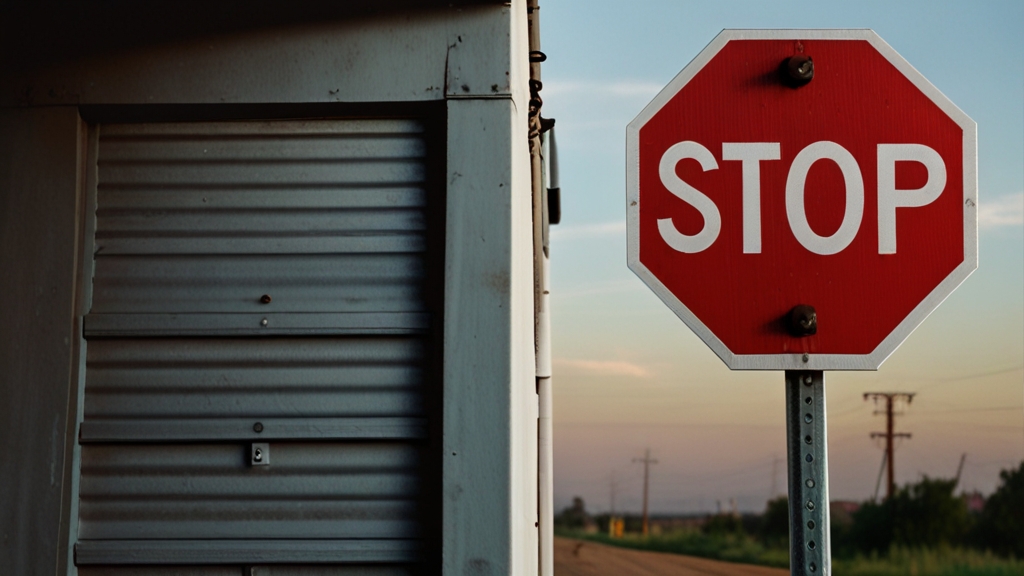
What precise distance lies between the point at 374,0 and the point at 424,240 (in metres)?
0.93

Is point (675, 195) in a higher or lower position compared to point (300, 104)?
lower

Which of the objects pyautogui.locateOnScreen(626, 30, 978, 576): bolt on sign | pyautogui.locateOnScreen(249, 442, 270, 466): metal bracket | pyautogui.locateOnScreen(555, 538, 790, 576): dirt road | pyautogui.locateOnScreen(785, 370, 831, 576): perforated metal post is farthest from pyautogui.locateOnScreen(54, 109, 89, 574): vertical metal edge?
pyautogui.locateOnScreen(555, 538, 790, 576): dirt road

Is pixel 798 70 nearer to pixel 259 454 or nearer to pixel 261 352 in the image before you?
pixel 261 352

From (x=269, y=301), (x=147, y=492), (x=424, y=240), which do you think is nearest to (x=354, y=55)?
(x=424, y=240)

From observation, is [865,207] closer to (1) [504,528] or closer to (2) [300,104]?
(1) [504,528]

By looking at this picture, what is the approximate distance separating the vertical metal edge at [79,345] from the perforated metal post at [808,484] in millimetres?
2581

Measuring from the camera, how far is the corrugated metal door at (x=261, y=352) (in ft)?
11.0

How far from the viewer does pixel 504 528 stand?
3.15 m

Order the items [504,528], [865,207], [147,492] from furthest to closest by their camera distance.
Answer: [147,492], [504,528], [865,207]

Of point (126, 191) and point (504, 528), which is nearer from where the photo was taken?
point (504, 528)

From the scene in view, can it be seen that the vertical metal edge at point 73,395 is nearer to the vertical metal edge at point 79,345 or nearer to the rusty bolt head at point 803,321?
the vertical metal edge at point 79,345

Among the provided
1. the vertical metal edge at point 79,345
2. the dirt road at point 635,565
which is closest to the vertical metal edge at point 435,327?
the vertical metal edge at point 79,345

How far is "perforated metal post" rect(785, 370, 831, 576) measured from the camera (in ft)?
7.07

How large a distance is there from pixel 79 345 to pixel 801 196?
2645 millimetres
